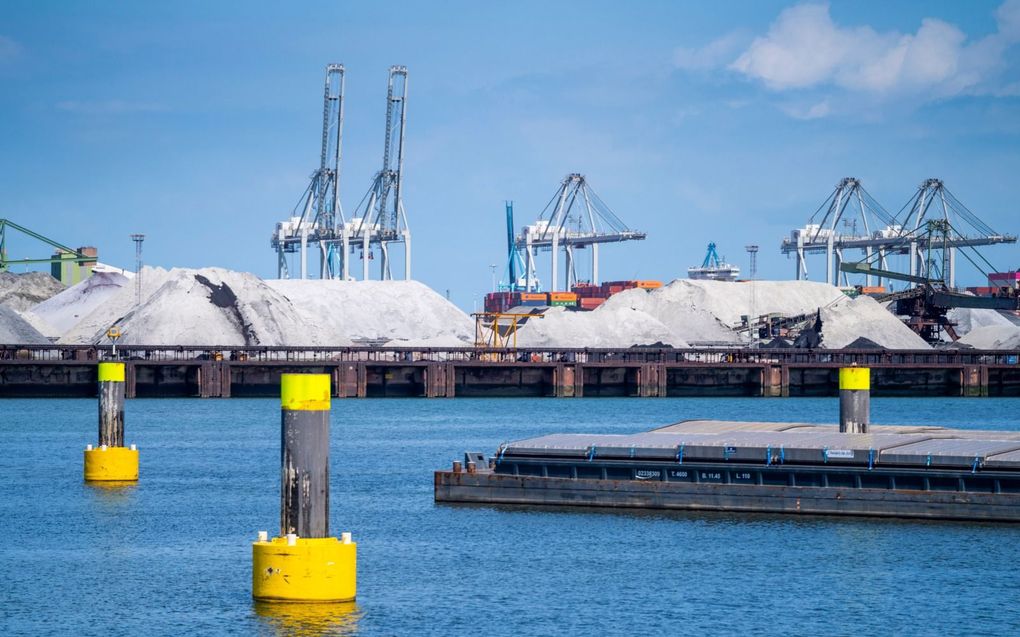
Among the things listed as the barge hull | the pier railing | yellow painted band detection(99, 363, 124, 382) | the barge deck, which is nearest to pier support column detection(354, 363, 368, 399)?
the pier railing

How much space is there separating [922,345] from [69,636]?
10878 cm

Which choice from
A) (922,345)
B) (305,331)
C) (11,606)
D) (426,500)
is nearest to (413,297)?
(305,331)

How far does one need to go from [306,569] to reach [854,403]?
1841cm

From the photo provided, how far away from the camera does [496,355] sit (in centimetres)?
11281

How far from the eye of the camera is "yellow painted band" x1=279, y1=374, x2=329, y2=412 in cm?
2236

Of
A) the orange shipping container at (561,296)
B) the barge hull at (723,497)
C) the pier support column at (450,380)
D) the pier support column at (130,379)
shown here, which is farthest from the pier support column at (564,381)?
the orange shipping container at (561,296)

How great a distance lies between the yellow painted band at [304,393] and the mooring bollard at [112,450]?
2044 cm

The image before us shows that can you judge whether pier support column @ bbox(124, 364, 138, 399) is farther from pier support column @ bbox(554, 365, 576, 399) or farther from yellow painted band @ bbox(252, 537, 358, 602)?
yellow painted band @ bbox(252, 537, 358, 602)

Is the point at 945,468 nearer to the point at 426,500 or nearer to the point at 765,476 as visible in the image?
the point at 765,476

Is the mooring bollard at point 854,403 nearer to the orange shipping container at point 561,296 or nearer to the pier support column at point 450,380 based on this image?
the pier support column at point 450,380

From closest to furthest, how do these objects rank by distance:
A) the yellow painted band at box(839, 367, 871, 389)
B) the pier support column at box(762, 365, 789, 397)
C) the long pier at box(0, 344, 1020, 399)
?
1. the yellow painted band at box(839, 367, 871, 389)
2. the long pier at box(0, 344, 1020, 399)
3. the pier support column at box(762, 365, 789, 397)

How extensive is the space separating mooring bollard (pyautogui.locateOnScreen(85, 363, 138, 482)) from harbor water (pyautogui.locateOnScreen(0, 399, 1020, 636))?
0.64 metres

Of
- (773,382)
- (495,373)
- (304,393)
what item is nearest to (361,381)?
(495,373)

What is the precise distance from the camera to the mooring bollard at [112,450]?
137ft
